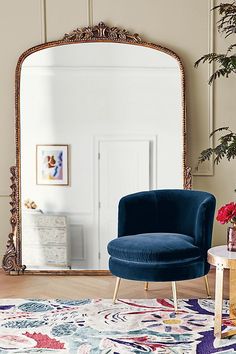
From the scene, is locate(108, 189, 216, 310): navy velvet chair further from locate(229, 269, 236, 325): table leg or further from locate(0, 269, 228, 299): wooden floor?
locate(229, 269, 236, 325): table leg

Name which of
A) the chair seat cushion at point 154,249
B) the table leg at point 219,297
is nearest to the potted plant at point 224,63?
the chair seat cushion at point 154,249

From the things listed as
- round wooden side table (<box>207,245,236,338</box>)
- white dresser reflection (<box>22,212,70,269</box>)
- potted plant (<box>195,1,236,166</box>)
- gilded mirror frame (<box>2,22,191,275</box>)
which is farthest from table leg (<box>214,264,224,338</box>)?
white dresser reflection (<box>22,212,70,269</box>)

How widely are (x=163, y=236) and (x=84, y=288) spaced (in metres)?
0.87

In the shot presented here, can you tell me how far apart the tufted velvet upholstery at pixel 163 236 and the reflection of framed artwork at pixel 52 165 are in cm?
92

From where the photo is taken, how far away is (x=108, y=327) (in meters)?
3.50

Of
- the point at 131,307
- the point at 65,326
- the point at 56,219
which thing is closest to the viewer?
the point at 65,326

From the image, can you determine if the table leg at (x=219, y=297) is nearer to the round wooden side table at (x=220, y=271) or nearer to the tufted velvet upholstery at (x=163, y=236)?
the round wooden side table at (x=220, y=271)

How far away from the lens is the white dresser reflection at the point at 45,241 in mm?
4973

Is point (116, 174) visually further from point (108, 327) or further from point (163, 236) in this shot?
point (108, 327)

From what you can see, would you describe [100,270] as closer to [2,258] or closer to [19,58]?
[2,258]

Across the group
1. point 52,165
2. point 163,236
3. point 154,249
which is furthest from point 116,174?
point 154,249

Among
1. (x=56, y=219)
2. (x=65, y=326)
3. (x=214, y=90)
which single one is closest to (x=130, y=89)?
(x=214, y=90)

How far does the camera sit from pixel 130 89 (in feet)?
16.4

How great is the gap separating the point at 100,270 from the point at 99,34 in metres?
1.92
